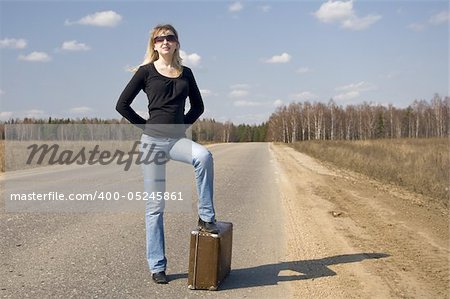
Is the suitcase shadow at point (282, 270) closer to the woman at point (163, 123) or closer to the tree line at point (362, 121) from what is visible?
the woman at point (163, 123)

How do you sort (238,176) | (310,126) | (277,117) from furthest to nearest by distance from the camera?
(277,117), (310,126), (238,176)

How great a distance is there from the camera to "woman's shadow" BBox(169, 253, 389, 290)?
14.4ft

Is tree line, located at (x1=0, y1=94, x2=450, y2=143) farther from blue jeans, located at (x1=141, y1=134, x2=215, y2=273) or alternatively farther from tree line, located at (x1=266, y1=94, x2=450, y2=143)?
blue jeans, located at (x1=141, y1=134, x2=215, y2=273)

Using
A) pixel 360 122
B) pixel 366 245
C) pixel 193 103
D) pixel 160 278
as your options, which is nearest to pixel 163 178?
pixel 193 103

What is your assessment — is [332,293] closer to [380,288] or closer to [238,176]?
[380,288]

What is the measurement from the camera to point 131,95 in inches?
163

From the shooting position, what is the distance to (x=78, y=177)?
13180 mm

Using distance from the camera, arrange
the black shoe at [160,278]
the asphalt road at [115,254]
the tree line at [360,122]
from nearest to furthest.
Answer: the asphalt road at [115,254] < the black shoe at [160,278] < the tree line at [360,122]

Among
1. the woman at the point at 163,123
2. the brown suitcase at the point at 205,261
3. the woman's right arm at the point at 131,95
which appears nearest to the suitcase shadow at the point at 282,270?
the brown suitcase at the point at 205,261

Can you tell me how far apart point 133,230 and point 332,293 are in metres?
3.19

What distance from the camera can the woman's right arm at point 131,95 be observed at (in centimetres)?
409

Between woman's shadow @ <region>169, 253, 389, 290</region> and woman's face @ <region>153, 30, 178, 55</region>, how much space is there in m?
2.04

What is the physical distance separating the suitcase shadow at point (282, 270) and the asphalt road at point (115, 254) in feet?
0.03

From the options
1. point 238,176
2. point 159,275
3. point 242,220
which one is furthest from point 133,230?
point 238,176
